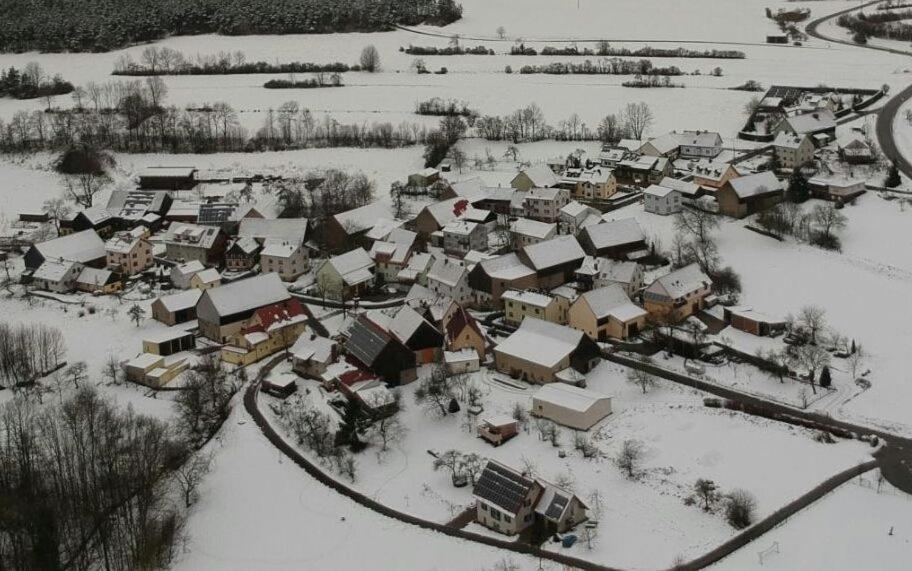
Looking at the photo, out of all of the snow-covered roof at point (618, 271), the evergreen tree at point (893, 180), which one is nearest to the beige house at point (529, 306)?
the snow-covered roof at point (618, 271)

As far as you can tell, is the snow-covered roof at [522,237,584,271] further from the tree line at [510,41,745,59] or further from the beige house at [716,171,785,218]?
the tree line at [510,41,745,59]

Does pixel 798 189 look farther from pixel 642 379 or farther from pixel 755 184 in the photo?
pixel 642 379

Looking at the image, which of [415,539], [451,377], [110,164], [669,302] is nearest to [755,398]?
[669,302]

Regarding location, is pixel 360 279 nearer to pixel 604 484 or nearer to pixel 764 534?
pixel 604 484

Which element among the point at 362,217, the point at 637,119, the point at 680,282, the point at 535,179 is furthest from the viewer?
the point at 637,119

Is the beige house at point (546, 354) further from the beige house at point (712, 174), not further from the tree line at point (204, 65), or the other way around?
the tree line at point (204, 65)

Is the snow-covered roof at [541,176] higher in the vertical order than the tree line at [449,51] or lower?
lower

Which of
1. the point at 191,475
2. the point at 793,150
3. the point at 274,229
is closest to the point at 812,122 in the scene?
the point at 793,150
